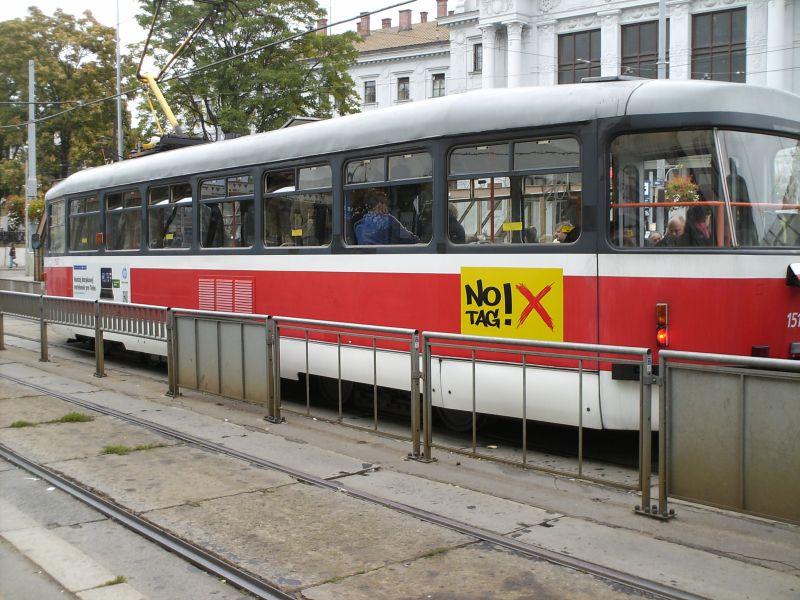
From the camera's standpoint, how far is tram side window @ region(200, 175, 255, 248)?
443 inches

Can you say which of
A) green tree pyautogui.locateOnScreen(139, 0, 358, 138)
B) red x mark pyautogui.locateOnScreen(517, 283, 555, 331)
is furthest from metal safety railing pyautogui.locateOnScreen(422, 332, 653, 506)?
green tree pyautogui.locateOnScreen(139, 0, 358, 138)

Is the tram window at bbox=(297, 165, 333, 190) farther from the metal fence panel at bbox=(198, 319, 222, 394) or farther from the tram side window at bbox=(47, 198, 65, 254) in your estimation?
the tram side window at bbox=(47, 198, 65, 254)

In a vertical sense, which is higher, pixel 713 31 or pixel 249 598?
pixel 713 31

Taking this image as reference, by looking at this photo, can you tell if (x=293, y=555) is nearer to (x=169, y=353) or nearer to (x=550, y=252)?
(x=550, y=252)

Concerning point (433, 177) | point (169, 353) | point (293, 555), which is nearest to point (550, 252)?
point (433, 177)

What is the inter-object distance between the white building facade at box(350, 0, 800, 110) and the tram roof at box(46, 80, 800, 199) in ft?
83.3

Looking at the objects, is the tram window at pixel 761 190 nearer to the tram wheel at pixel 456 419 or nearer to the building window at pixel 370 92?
the tram wheel at pixel 456 419

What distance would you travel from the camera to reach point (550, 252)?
7684 mm

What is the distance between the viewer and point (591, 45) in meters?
44.6

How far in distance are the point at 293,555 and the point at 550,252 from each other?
3641mm

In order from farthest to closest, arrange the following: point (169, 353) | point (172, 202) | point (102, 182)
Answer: point (102, 182), point (172, 202), point (169, 353)

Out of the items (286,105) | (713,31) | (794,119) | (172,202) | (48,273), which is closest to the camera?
(794,119)

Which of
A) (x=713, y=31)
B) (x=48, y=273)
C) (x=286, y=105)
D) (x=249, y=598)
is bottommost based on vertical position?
(x=249, y=598)

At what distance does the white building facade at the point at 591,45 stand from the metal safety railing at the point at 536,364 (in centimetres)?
2750
